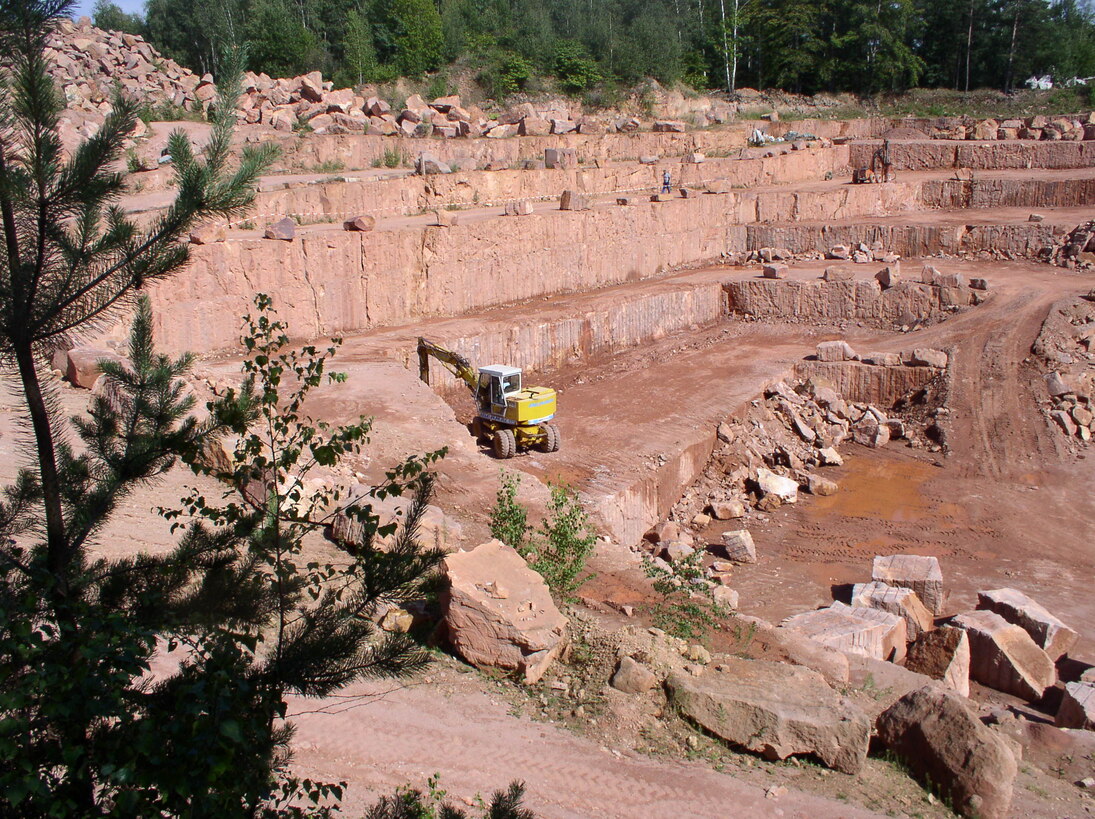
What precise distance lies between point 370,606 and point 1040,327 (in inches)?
760

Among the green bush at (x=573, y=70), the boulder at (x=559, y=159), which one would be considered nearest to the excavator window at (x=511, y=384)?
the boulder at (x=559, y=159)

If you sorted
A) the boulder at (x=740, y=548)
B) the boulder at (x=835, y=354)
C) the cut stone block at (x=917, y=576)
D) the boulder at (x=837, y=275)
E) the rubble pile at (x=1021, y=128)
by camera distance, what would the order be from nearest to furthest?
1. the cut stone block at (x=917, y=576)
2. the boulder at (x=740, y=548)
3. the boulder at (x=835, y=354)
4. the boulder at (x=837, y=275)
5. the rubble pile at (x=1021, y=128)

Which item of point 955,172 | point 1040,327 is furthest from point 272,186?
point 955,172

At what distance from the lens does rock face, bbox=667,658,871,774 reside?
20.6ft

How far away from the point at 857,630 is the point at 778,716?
10.9ft

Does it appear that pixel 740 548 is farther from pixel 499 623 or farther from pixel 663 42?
pixel 663 42

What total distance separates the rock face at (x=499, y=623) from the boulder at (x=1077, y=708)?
472 centimetres

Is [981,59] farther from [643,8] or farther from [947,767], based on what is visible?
[947,767]

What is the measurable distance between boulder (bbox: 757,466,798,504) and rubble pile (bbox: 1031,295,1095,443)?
5.40 metres

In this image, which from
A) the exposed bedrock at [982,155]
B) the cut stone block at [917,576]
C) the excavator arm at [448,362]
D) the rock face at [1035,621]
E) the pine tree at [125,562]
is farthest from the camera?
the exposed bedrock at [982,155]

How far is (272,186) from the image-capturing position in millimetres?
21094

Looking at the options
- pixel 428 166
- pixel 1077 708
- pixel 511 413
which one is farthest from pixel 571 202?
pixel 1077 708

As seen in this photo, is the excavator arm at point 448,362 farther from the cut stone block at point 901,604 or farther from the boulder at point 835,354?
the boulder at point 835,354

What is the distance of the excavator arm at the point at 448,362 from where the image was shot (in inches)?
575
